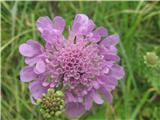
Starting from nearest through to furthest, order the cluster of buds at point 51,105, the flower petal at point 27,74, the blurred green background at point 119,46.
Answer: the cluster of buds at point 51,105, the flower petal at point 27,74, the blurred green background at point 119,46

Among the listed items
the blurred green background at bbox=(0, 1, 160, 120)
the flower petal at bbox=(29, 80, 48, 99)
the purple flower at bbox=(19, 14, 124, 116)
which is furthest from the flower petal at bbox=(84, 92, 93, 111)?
the blurred green background at bbox=(0, 1, 160, 120)

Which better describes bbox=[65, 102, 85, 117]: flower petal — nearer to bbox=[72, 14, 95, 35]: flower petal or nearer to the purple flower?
the purple flower

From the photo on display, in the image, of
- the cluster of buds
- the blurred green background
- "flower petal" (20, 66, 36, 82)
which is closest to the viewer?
the cluster of buds

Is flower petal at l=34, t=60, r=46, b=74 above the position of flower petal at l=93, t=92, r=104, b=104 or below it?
above

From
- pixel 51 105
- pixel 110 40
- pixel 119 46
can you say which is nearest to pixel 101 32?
pixel 110 40

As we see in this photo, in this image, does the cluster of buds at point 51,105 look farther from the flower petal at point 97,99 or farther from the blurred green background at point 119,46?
the blurred green background at point 119,46

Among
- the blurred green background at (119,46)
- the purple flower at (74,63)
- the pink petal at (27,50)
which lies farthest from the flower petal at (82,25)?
the blurred green background at (119,46)

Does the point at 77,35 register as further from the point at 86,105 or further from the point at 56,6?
the point at 56,6

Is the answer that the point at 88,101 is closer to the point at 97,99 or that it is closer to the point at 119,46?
the point at 97,99

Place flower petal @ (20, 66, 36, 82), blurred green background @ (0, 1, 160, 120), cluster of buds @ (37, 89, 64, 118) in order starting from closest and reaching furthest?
cluster of buds @ (37, 89, 64, 118)
flower petal @ (20, 66, 36, 82)
blurred green background @ (0, 1, 160, 120)
